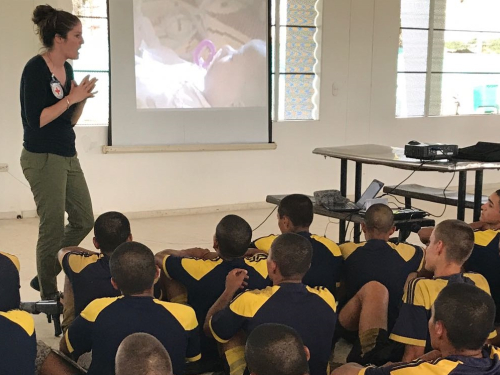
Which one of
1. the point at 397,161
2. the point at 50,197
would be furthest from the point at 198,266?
the point at 397,161

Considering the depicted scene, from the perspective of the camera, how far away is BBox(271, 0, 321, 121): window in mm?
6297

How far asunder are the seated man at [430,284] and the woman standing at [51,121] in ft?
5.66

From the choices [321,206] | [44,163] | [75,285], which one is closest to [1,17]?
[44,163]

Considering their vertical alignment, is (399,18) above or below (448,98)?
above

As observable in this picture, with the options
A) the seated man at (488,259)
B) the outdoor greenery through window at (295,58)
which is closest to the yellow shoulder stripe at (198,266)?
the seated man at (488,259)

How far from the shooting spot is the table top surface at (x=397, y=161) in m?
3.48

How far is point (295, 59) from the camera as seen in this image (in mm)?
6441

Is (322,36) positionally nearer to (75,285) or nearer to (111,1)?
(111,1)

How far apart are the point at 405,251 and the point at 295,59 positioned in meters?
4.04

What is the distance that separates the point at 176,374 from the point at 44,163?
145 cm

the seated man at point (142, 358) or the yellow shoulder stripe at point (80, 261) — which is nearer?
the seated man at point (142, 358)

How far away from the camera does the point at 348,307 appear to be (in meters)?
2.64

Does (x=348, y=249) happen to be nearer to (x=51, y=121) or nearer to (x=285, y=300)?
(x=285, y=300)

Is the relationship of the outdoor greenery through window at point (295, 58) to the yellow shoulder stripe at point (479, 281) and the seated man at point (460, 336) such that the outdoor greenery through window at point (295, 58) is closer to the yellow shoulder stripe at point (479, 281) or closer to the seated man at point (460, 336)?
the yellow shoulder stripe at point (479, 281)
